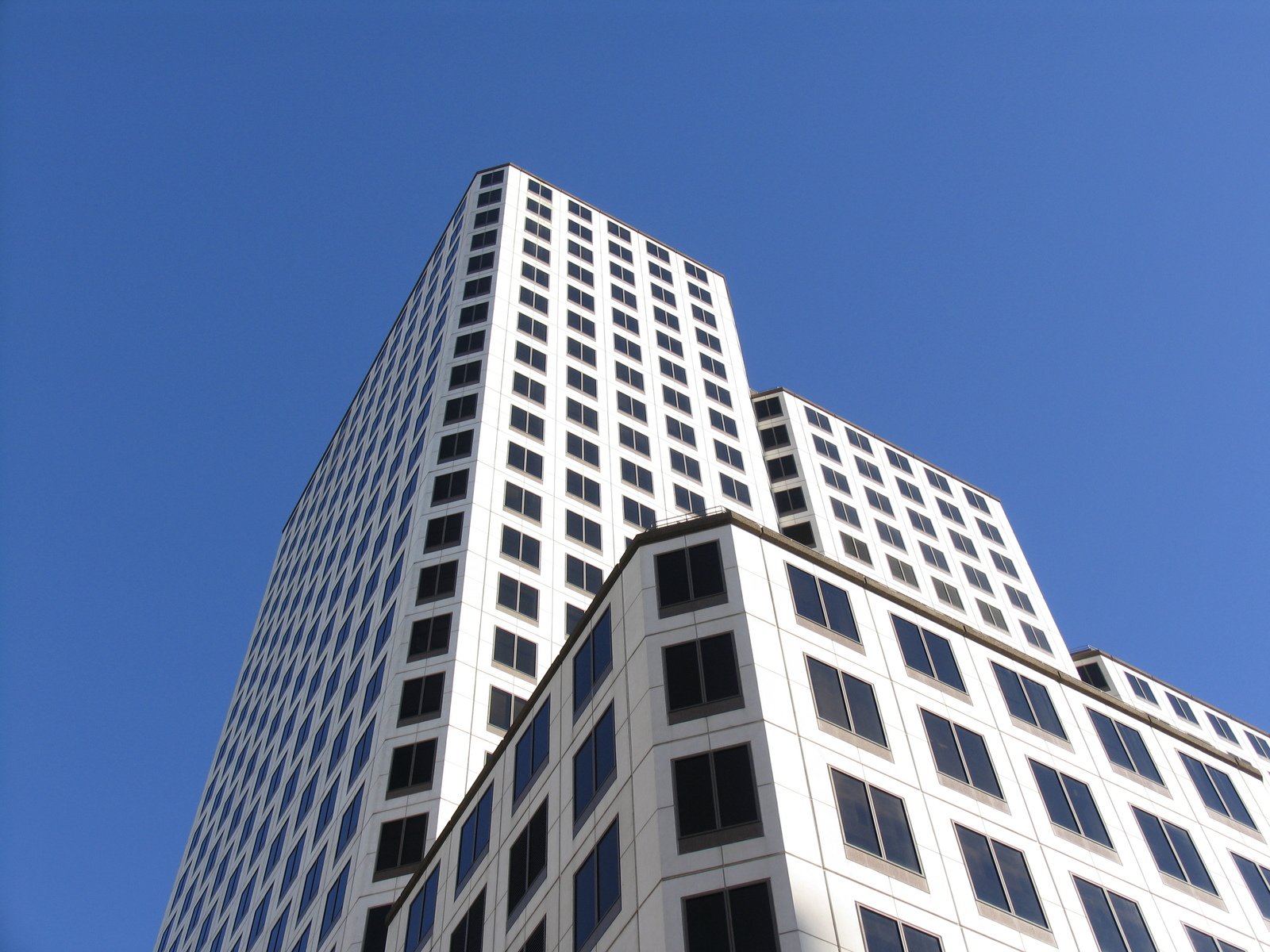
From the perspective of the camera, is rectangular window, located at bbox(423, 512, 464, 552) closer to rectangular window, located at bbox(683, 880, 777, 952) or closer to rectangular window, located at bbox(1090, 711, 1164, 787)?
rectangular window, located at bbox(1090, 711, 1164, 787)

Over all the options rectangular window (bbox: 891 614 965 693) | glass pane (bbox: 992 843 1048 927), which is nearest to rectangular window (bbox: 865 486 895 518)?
rectangular window (bbox: 891 614 965 693)

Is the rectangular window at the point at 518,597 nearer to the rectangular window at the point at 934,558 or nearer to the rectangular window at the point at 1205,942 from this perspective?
the rectangular window at the point at 1205,942

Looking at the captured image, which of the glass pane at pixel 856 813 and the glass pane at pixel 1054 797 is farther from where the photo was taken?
the glass pane at pixel 1054 797

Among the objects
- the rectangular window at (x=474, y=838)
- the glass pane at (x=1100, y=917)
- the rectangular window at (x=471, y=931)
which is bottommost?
the glass pane at (x=1100, y=917)

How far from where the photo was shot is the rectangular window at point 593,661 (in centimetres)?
3681

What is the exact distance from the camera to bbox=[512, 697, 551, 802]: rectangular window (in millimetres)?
38469

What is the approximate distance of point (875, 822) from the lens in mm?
30812

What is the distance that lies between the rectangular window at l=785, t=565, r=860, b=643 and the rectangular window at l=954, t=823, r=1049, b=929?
691 centimetres

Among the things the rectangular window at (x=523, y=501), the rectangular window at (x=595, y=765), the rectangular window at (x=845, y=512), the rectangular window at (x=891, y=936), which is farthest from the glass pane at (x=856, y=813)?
the rectangular window at (x=845, y=512)

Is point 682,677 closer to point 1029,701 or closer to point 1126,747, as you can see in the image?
point 1029,701

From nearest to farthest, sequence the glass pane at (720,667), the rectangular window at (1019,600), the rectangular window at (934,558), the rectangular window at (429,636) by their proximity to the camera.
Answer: the glass pane at (720,667), the rectangular window at (429,636), the rectangular window at (934,558), the rectangular window at (1019,600)

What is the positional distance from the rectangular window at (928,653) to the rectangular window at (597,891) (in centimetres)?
1167

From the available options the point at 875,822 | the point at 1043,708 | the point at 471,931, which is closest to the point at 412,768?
the point at 471,931

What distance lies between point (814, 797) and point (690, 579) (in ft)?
28.0
